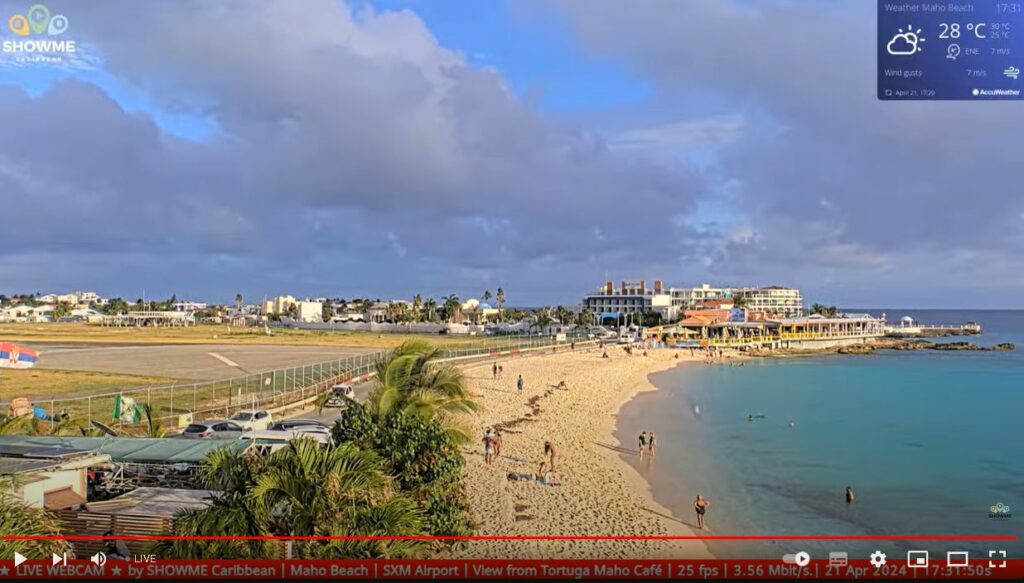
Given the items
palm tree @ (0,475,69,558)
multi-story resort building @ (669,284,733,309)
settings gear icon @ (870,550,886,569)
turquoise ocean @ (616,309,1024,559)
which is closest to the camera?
palm tree @ (0,475,69,558)

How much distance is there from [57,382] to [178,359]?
626 inches

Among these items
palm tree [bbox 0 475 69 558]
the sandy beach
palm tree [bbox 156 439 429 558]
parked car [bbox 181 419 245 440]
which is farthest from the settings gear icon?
parked car [bbox 181 419 245 440]

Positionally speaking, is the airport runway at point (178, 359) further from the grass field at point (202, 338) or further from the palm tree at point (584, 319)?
the palm tree at point (584, 319)

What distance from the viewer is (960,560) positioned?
39.0 ft

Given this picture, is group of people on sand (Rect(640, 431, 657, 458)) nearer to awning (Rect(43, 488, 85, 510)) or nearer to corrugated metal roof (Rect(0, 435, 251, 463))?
corrugated metal roof (Rect(0, 435, 251, 463))

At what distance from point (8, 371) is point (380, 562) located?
130 feet

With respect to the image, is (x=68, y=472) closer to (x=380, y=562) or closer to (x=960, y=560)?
(x=380, y=562)

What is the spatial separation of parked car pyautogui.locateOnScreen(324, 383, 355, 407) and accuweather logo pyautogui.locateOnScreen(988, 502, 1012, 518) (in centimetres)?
1734

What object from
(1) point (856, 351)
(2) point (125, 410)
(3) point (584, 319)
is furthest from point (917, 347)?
(2) point (125, 410)

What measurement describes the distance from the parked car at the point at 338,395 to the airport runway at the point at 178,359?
481 inches

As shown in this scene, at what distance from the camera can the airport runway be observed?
39.5 m

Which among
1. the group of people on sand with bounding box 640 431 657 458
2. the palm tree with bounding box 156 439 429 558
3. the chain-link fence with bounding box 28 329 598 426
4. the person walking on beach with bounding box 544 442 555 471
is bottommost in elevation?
the group of people on sand with bounding box 640 431 657 458

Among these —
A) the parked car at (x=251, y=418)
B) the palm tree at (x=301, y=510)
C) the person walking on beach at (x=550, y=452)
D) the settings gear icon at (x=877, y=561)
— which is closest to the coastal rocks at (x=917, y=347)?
the person walking on beach at (x=550, y=452)

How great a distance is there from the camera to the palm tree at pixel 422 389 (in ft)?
38.7
